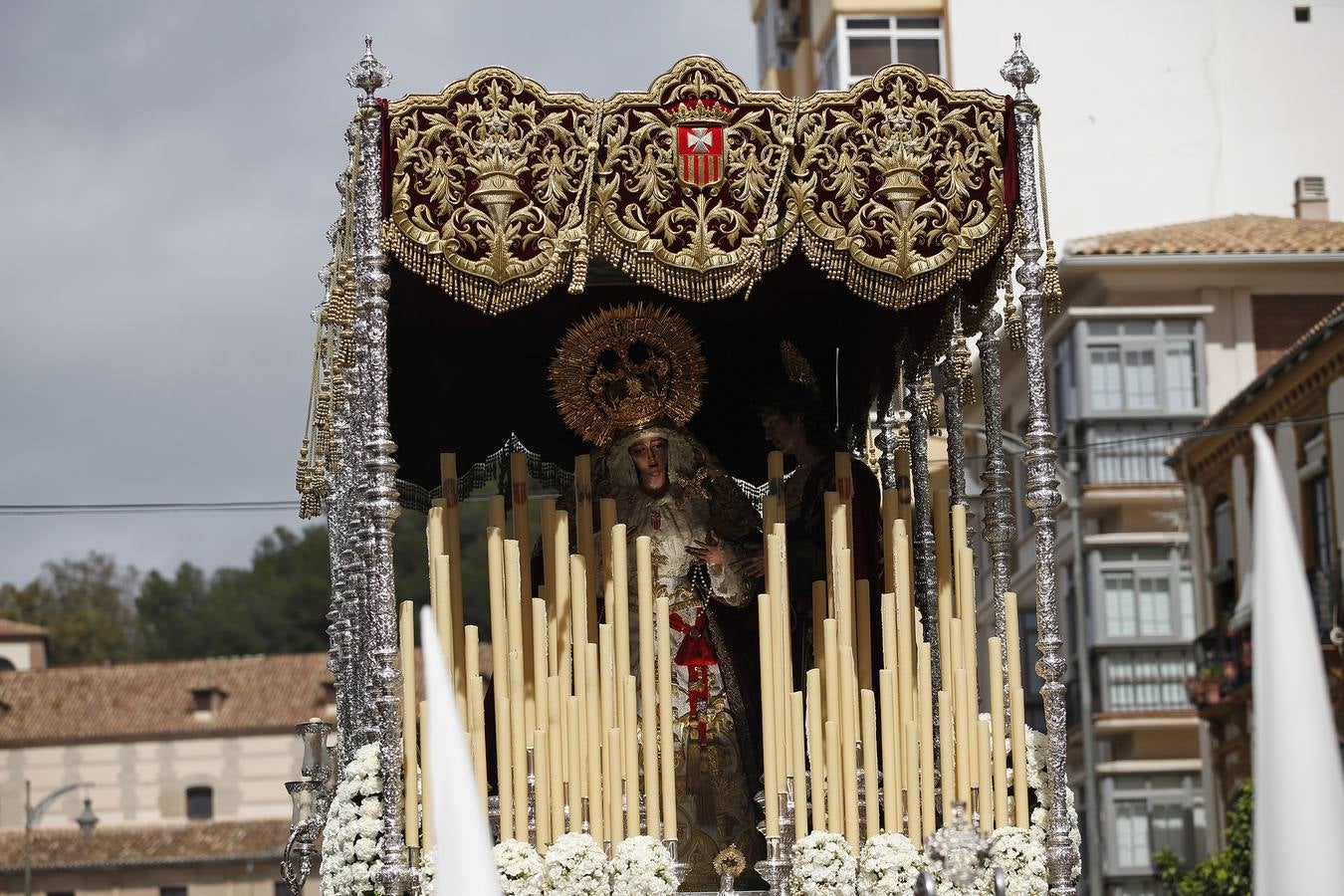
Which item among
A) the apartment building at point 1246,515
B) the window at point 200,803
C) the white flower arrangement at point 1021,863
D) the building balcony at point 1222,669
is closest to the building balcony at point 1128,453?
the apartment building at point 1246,515

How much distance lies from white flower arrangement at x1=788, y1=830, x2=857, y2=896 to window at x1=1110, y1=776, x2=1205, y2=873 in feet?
78.0

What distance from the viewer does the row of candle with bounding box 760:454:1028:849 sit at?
31.4 feet

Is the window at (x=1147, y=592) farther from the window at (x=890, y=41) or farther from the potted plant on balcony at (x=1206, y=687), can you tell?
the window at (x=890, y=41)

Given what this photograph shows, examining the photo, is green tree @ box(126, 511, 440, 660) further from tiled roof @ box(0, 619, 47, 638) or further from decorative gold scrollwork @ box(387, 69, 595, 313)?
decorative gold scrollwork @ box(387, 69, 595, 313)

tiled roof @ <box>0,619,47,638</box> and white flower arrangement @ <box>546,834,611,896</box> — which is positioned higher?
tiled roof @ <box>0,619,47,638</box>

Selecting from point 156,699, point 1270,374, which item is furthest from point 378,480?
point 156,699

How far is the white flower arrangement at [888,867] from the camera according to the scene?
9297 millimetres

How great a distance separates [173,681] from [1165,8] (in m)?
30.1

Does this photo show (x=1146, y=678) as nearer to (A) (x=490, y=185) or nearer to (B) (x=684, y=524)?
(B) (x=684, y=524)

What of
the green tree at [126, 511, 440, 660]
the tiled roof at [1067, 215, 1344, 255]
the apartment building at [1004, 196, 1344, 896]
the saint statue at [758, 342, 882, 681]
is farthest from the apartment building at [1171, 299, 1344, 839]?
the green tree at [126, 511, 440, 660]

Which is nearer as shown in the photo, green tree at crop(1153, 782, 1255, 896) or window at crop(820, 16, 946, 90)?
green tree at crop(1153, 782, 1255, 896)

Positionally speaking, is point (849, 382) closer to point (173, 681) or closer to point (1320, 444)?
point (1320, 444)

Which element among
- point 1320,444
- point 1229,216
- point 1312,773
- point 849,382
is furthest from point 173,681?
point 1312,773

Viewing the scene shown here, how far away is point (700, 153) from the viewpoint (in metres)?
9.59
